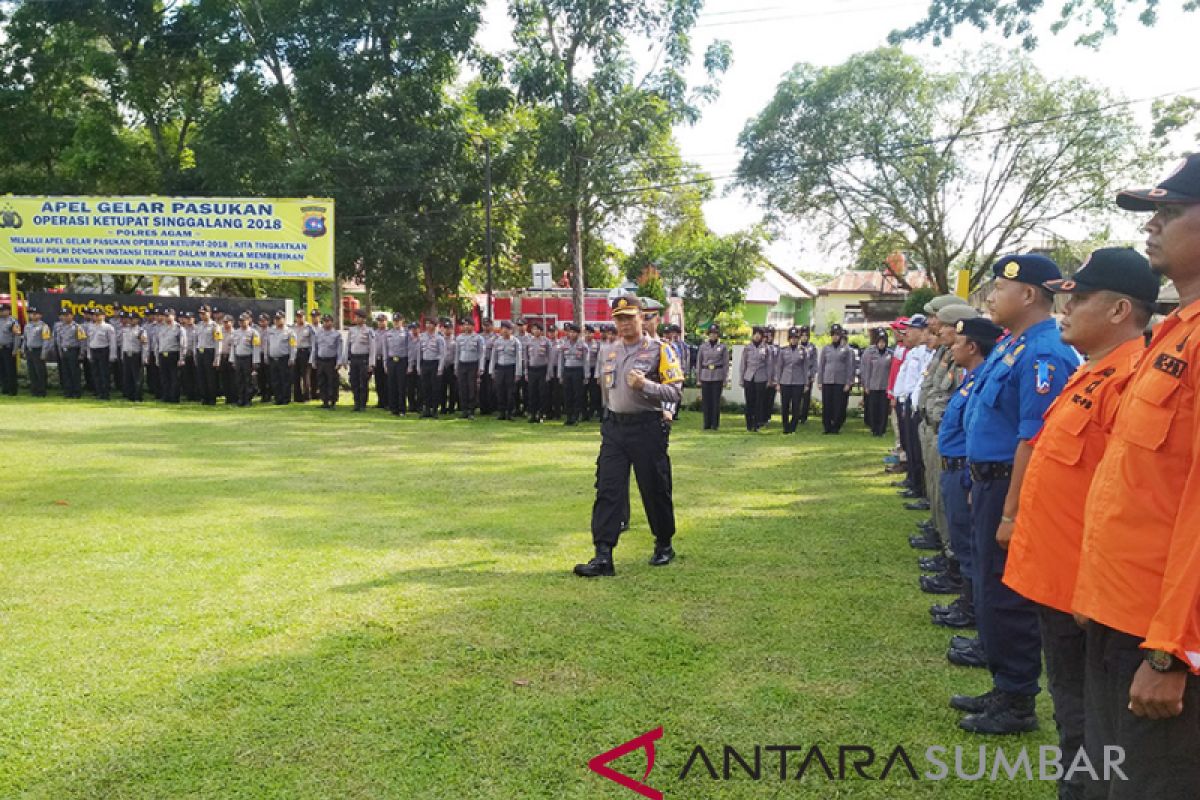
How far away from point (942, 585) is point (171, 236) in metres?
19.2

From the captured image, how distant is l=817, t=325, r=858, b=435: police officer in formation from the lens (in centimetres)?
1602

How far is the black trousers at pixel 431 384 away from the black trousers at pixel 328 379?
2.13m

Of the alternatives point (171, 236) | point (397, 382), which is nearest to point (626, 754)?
point (397, 382)

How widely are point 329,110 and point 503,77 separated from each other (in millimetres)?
6030

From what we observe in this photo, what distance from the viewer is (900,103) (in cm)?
2995

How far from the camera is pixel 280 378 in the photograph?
18.9 m

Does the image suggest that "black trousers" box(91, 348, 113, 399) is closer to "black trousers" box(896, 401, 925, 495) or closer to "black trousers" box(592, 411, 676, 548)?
"black trousers" box(592, 411, 676, 548)

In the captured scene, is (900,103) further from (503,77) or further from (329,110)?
(329,110)

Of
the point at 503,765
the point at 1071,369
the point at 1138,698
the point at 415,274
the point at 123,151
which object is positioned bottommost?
the point at 503,765

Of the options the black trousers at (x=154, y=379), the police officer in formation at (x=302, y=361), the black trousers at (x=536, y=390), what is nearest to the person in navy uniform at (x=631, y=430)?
the black trousers at (x=536, y=390)

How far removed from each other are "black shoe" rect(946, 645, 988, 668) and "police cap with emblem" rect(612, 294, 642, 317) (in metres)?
2.99

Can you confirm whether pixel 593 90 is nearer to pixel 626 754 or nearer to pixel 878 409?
pixel 878 409

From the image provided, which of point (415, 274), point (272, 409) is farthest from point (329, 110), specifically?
point (272, 409)

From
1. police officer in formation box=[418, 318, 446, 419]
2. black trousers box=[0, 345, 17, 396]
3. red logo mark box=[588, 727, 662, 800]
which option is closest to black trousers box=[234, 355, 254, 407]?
police officer in formation box=[418, 318, 446, 419]
